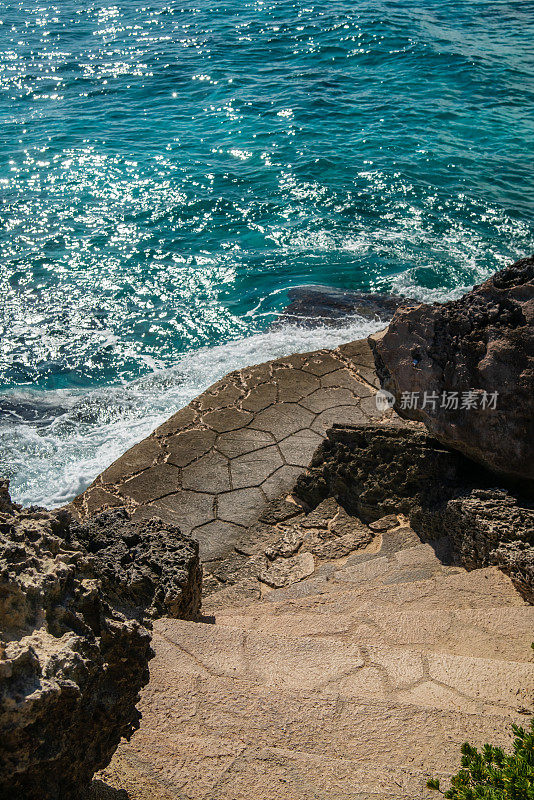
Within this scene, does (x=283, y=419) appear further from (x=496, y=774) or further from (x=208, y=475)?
(x=496, y=774)

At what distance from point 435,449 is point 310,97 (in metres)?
13.6

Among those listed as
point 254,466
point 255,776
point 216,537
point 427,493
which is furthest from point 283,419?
point 255,776

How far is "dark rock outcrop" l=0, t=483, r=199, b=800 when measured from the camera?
1.92 metres

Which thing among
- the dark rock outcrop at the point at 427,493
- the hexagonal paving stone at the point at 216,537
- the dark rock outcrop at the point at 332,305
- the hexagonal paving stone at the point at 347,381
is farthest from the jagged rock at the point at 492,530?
the dark rock outcrop at the point at 332,305

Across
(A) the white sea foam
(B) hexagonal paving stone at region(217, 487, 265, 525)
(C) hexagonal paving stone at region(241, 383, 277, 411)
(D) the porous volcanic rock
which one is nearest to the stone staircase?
(D) the porous volcanic rock

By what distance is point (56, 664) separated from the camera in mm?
2031

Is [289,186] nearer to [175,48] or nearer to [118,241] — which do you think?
[118,241]

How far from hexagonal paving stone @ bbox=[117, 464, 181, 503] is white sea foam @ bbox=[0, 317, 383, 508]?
1.07 meters

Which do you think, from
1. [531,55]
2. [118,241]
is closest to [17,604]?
[118,241]

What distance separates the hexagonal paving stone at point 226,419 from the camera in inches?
245

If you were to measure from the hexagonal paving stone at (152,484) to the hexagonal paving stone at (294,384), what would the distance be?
1.34m

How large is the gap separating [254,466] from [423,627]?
2.63 meters

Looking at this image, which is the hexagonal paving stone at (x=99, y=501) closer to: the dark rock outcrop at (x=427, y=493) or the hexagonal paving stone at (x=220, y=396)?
the hexagonal paving stone at (x=220, y=396)

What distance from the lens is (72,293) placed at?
383 inches
